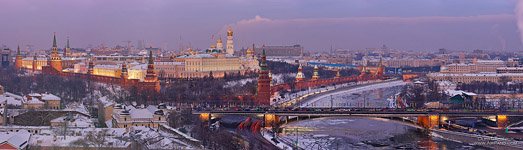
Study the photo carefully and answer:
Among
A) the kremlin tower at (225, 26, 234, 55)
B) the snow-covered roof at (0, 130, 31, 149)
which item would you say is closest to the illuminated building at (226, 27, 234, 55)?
the kremlin tower at (225, 26, 234, 55)

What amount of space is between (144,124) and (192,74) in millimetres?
24916

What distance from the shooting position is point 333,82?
46.8 m

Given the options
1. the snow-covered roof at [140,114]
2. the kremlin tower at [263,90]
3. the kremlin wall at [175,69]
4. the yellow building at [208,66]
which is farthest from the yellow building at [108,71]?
the snow-covered roof at [140,114]

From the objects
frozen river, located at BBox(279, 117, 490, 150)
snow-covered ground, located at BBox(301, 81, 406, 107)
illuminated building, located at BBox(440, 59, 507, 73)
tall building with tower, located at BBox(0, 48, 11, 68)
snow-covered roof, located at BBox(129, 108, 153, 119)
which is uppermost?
tall building with tower, located at BBox(0, 48, 11, 68)

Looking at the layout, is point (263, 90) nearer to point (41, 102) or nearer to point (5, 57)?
point (41, 102)

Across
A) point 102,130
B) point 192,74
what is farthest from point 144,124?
point 192,74

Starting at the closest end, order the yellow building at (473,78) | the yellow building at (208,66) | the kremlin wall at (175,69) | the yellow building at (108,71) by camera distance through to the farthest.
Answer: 1. the kremlin wall at (175,69)
2. the yellow building at (108,71)
3. the yellow building at (208,66)
4. the yellow building at (473,78)

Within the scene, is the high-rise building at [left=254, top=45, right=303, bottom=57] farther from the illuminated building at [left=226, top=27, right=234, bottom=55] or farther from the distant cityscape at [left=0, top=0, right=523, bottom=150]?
the distant cityscape at [left=0, top=0, right=523, bottom=150]

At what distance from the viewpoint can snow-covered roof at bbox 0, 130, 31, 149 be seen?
14.8 m

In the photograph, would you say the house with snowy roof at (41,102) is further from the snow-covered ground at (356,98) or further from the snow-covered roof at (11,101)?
the snow-covered ground at (356,98)

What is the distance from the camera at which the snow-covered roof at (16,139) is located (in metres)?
14.8

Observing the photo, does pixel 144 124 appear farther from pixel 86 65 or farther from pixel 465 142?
pixel 86 65

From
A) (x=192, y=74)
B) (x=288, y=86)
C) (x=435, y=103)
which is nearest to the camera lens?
(x=435, y=103)

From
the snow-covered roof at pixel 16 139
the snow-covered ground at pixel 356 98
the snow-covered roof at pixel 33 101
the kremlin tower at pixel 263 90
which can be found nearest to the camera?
the snow-covered roof at pixel 16 139
